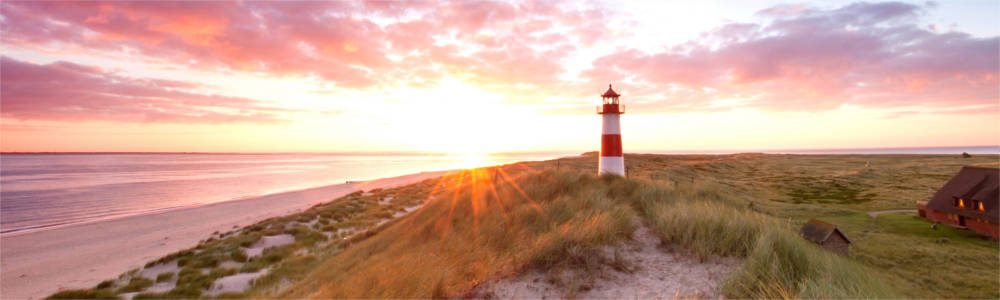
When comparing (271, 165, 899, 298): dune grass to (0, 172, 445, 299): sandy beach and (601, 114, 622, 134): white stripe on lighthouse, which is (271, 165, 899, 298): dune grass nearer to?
(601, 114, 622, 134): white stripe on lighthouse

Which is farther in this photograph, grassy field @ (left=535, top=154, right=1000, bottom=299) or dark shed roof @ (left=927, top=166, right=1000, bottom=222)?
dark shed roof @ (left=927, top=166, right=1000, bottom=222)

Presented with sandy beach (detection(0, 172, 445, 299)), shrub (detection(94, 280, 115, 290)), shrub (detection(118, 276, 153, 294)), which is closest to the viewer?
shrub (detection(118, 276, 153, 294))

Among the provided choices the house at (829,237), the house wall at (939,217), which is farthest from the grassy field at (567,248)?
the house wall at (939,217)

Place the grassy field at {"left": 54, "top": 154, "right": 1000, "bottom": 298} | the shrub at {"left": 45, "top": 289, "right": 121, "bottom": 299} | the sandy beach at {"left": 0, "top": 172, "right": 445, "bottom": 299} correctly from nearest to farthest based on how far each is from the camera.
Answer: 1. the grassy field at {"left": 54, "top": 154, "right": 1000, "bottom": 298}
2. the shrub at {"left": 45, "top": 289, "right": 121, "bottom": 299}
3. the sandy beach at {"left": 0, "top": 172, "right": 445, "bottom": 299}

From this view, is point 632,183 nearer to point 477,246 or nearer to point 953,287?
point 477,246

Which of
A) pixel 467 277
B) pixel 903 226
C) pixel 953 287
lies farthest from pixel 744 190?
pixel 467 277

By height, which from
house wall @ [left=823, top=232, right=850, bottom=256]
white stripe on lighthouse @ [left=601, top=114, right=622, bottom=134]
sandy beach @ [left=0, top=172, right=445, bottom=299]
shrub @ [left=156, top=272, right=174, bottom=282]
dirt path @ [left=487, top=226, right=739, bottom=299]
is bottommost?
sandy beach @ [left=0, top=172, right=445, bottom=299]

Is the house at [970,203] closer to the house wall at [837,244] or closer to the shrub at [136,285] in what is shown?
the house wall at [837,244]

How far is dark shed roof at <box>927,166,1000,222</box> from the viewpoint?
700 inches

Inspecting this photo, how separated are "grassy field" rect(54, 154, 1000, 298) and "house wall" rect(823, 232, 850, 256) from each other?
0.44 m

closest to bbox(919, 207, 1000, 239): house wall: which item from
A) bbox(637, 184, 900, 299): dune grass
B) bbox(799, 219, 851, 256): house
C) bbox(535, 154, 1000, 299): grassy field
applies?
bbox(535, 154, 1000, 299): grassy field

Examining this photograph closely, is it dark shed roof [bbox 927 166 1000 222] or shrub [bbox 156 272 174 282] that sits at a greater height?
dark shed roof [bbox 927 166 1000 222]

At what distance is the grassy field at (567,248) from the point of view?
15.5ft

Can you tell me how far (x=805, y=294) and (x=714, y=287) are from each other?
859 mm
